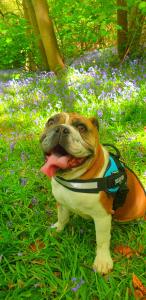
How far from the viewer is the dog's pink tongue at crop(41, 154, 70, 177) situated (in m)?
2.23

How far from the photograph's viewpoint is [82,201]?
2.46 meters

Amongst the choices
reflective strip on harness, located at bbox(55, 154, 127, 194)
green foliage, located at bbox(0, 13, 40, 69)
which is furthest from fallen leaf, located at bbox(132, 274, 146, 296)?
green foliage, located at bbox(0, 13, 40, 69)

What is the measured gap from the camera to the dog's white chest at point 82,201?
2.45 m

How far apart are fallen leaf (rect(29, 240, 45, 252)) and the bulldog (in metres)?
0.56

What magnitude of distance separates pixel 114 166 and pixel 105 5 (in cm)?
492

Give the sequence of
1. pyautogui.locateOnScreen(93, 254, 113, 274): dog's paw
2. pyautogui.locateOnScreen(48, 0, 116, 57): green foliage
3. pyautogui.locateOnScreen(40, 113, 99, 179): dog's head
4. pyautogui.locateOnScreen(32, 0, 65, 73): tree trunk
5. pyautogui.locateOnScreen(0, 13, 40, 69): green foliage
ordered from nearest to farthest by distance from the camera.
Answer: pyautogui.locateOnScreen(40, 113, 99, 179): dog's head, pyautogui.locateOnScreen(93, 254, 113, 274): dog's paw, pyautogui.locateOnScreen(48, 0, 116, 57): green foliage, pyautogui.locateOnScreen(32, 0, 65, 73): tree trunk, pyautogui.locateOnScreen(0, 13, 40, 69): green foliage

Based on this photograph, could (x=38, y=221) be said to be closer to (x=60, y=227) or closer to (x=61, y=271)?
(x=60, y=227)

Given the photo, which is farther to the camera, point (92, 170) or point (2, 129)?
point (2, 129)

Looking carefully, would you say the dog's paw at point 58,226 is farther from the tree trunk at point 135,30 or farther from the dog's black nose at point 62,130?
the tree trunk at point 135,30

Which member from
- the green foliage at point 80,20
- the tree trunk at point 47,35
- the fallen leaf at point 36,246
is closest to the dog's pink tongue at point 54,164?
the fallen leaf at point 36,246

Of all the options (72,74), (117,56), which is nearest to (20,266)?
(72,74)

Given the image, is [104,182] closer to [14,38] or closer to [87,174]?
[87,174]

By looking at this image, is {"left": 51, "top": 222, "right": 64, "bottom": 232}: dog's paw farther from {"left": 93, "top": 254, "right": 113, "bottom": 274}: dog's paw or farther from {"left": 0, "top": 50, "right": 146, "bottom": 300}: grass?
{"left": 93, "top": 254, "right": 113, "bottom": 274}: dog's paw

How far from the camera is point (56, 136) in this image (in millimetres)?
2211
